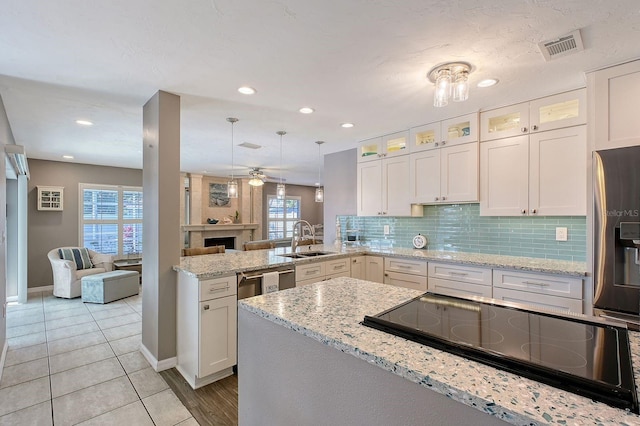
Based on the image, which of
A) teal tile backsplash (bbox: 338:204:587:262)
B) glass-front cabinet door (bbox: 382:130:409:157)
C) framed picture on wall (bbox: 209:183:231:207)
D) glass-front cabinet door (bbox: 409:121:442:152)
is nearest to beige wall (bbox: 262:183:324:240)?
framed picture on wall (bbox: 209:183:231:207)

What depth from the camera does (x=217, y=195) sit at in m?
8.30

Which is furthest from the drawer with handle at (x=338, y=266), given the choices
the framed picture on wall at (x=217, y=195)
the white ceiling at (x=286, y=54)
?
the framed picture on wall at (x=217, y=195)

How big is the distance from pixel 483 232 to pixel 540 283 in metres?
0.93

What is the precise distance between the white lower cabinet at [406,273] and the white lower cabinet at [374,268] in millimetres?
51

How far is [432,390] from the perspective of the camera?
76cm

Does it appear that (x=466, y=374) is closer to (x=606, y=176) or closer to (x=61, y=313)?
(x=606, y=176)

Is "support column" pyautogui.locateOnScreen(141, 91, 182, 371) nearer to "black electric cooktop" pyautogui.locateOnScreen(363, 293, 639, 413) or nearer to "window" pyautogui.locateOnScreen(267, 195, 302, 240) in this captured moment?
"black electric cooktop" pyautogui.locateOnScreen(363, 293, 639, 413)

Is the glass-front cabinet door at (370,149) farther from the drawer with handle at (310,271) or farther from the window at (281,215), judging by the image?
the window at (281,215)

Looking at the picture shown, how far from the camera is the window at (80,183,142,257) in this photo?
6137 millimetres

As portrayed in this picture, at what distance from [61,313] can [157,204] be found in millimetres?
3127

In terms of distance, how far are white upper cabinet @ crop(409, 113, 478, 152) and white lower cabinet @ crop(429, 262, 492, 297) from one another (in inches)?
52.0

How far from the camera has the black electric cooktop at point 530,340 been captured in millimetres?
676

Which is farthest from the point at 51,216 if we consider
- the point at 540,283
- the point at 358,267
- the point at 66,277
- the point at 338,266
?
the point at 540,283

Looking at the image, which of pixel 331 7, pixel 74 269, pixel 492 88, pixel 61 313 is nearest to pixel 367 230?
pixel 492 88
